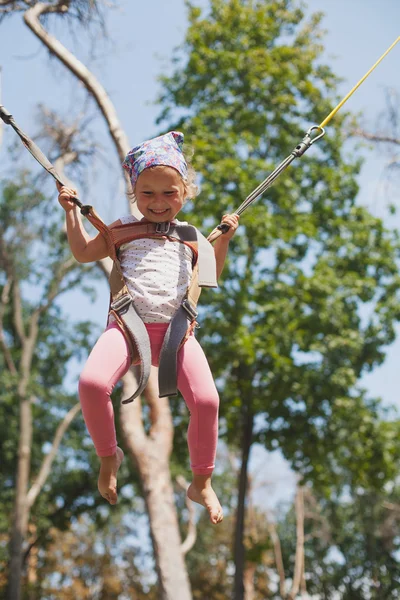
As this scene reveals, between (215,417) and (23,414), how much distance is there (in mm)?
13200

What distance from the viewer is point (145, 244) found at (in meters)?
2.92

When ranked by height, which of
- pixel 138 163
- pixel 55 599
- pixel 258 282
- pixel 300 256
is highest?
pixel 300 256

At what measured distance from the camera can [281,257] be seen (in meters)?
12.7

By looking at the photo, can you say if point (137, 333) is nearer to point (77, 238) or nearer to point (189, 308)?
point (189, 308)

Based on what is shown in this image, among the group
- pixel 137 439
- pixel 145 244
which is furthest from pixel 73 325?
pixel 145 244

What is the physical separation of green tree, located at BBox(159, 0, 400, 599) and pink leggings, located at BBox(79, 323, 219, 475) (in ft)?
28.8

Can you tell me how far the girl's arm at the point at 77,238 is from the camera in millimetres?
2891

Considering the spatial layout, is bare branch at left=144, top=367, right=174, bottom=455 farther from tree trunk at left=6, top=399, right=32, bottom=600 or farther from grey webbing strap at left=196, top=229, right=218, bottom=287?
tree trunk at left=6, top=399, right=32, bottom=600

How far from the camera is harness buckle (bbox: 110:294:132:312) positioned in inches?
107

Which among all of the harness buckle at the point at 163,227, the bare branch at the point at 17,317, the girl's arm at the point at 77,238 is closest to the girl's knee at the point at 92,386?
the girl's arm at the point at 77,238

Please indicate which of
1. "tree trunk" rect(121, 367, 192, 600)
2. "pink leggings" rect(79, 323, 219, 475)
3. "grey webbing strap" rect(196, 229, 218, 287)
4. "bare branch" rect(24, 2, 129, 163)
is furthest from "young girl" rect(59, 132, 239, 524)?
"bare branch" rect(24, 2, 129, 163)

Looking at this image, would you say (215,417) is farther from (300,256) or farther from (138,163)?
(300,256)

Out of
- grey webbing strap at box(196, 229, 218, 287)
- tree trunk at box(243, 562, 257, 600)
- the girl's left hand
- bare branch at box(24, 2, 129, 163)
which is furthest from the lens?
tree trunk at box(243, 562, 257, 600)

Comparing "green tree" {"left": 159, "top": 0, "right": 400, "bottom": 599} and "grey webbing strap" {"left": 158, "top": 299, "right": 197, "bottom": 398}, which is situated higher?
"green tree" {"left": 159, "top": 0, "right": 400, "bottom": 599}
